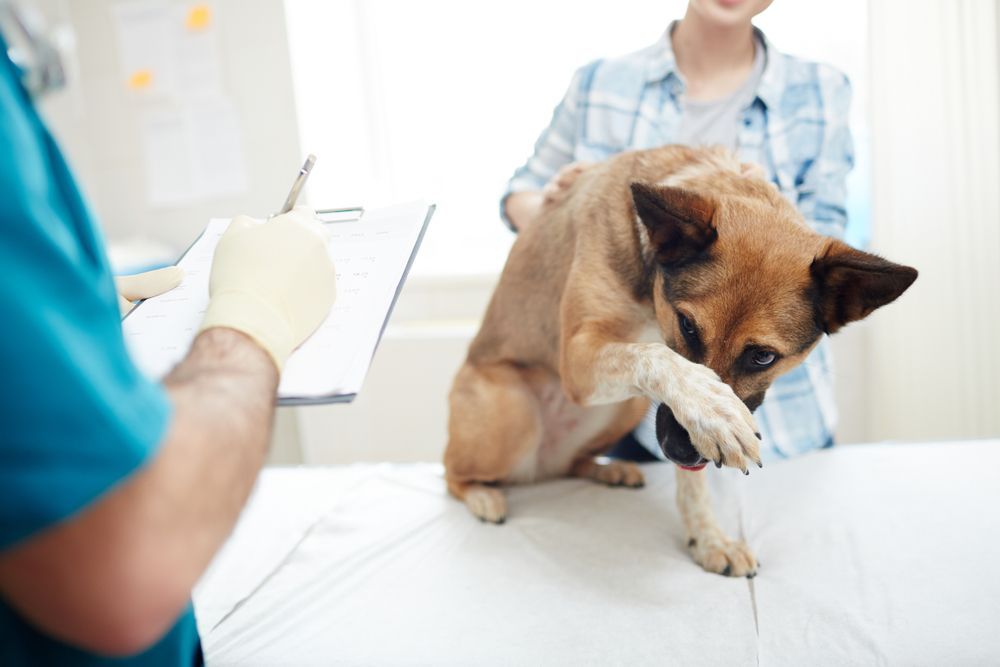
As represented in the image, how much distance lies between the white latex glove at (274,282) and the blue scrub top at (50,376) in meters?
0.24

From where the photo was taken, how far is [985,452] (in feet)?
5.17

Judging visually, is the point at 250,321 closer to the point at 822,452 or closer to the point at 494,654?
the point at 494,654

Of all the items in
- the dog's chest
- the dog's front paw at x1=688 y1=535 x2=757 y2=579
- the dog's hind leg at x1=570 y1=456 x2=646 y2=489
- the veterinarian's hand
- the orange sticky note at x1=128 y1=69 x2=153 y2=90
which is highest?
the orange sticky note at x1=128 y1=69 x2=153 y2=90

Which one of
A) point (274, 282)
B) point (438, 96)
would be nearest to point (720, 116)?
point (274, 282)

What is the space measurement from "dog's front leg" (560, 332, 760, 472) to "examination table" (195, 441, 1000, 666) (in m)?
0.32

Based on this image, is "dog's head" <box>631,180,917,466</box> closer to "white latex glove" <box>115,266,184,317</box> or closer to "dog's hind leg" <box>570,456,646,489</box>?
"dog's hind leg" <box>570,456,646,489</box>

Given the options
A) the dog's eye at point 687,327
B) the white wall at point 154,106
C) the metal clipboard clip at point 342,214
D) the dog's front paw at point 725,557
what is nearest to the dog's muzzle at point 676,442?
the dog's eye at point 687,327

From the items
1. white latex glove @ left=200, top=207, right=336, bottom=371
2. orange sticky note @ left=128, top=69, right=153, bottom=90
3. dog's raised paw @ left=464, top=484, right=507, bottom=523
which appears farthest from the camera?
orange sticky note @ left=128, top=69, right=153, bottom=90

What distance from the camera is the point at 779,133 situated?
67.7 inches

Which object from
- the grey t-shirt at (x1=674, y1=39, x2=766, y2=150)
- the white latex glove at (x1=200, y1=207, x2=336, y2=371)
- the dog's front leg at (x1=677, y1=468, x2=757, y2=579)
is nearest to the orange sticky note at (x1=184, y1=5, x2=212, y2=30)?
the grey t-shirt at (x1=674, y1=39, x2=766, y2=150)

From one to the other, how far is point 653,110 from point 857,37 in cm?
132

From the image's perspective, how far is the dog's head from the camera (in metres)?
1.10

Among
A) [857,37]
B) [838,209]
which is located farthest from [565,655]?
[857,37]

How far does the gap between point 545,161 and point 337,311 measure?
1169mm
